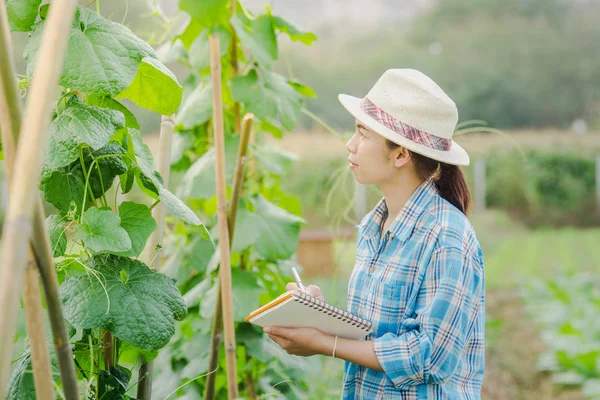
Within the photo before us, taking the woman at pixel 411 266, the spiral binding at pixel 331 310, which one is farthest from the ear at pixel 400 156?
the spiral binding at pixel 331 310

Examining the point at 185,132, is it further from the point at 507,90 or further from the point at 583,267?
the point at 507,90

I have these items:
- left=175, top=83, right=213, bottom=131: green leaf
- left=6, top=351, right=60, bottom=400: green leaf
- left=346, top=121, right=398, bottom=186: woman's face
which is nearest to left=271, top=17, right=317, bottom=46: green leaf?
left=175, top=83, right=213, bottom=131: green leaf

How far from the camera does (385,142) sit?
1.33 metres

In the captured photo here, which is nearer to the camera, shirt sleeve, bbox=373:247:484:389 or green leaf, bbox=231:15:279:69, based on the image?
shirt sleeve, bbox=373:247:484:389

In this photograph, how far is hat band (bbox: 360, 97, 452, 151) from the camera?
1.31 meters

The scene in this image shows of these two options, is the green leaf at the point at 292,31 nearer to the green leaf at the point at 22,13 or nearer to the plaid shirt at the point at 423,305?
the plaid shirt at the point at 423,305

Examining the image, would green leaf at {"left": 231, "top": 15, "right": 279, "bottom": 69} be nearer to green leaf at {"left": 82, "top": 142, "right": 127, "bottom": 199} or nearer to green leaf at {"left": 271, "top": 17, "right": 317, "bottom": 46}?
green leaf at {"left": 271, "top": 17, "right": 317, "bottom": 46}

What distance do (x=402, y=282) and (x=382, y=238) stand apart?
0.13 metres

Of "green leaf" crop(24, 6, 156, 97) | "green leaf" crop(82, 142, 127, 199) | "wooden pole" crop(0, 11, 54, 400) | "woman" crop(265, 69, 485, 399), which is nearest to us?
"wooden pole" crop(0, 11, 54, 400)

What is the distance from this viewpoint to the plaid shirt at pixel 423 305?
121cm

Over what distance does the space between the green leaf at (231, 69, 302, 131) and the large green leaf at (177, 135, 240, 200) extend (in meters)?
0.14

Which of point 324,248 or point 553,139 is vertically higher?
point 553,139

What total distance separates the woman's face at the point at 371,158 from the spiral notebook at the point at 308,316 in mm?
279

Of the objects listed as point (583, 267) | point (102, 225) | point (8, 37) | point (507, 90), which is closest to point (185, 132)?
point (102, 225)
